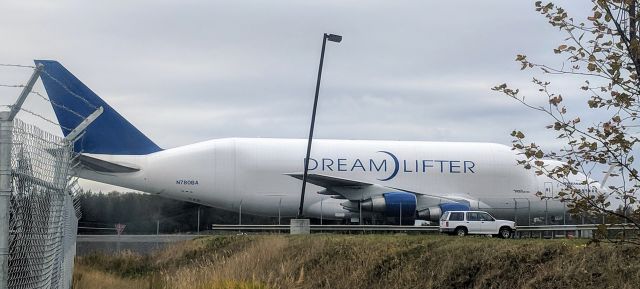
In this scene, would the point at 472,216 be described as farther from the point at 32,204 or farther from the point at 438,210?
the point at 32,204

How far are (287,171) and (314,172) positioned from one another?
1281 millimetres

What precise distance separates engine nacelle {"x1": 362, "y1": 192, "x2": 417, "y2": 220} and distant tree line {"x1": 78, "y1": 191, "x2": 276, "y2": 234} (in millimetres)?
21042

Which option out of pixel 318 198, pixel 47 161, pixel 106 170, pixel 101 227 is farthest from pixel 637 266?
pixel 101 227

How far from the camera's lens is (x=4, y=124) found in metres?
4.40

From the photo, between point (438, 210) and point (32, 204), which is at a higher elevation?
point (438, 210)

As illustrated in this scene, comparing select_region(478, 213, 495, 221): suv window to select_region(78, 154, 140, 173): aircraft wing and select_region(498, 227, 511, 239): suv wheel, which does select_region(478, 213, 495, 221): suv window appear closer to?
select_region(498, 227, 511, 239): suv wheel

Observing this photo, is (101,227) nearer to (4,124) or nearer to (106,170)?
(106,170)

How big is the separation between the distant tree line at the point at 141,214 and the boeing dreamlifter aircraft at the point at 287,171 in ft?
54.7

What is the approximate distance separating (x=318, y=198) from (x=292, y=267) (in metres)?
21.3

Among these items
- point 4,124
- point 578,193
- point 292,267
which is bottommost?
point 292,267

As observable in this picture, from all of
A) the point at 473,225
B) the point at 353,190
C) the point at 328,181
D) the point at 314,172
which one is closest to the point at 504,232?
the point at 473,225

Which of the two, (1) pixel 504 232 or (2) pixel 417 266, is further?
(1) pixel 504 232

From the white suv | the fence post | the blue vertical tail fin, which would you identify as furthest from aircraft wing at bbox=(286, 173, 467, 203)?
the fence post

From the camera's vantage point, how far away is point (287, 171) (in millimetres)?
35562
